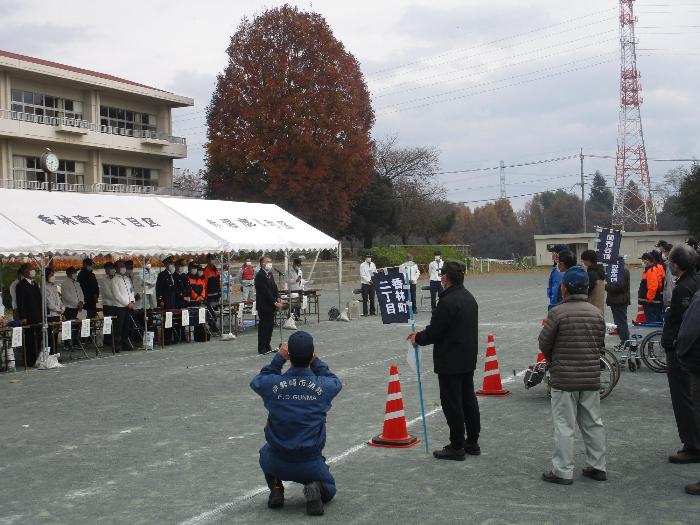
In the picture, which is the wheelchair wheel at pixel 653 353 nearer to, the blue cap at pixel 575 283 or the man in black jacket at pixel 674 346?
the man in black jacket at pixel 674 346

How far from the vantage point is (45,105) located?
1763 inches

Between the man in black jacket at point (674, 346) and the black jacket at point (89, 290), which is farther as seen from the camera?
the black jacket at point (89, 290)

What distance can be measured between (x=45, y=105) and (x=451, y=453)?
42.9 metres

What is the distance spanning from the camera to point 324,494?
585 cm

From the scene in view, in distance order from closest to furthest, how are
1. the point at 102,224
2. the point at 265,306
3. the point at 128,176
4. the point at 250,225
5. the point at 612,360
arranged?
1. the point at 612,360
2. the point at 265,306
3. the point at 102,224
4. the point at 250,225
5. the point at 128,176

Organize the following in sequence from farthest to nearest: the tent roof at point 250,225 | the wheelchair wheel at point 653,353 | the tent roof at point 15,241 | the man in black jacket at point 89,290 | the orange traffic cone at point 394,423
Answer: the tent roof at point 250,225 < the man in black jacket at point 89,290 < the tent roof at point 15,241 < the wheelchair wheel at point 653,353 < the orange traffic cone at point 394,423

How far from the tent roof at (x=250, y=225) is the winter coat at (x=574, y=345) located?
12709 millimetres

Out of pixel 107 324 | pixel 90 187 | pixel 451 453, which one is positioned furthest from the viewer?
pixel 90 187

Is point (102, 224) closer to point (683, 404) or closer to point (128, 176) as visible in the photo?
point (683, 404)

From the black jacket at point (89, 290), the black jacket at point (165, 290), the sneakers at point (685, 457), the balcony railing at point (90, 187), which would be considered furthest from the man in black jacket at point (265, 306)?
the balcony railing at point (90, 187)

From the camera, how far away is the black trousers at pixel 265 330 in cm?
1582

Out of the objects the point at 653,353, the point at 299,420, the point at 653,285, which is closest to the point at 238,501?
the point at 299,420

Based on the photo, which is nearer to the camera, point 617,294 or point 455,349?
point 455,349

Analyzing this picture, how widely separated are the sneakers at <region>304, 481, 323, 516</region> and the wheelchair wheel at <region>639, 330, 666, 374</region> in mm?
7723
